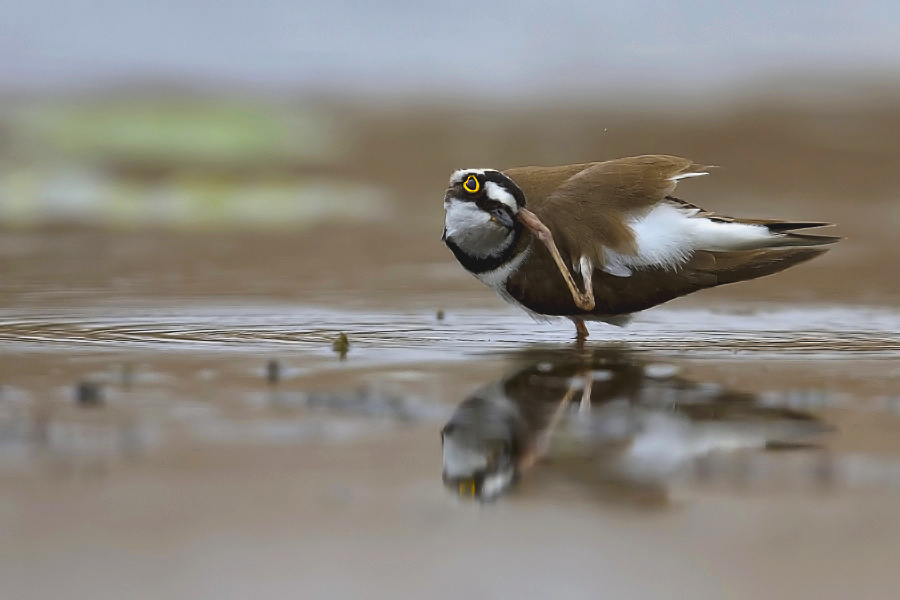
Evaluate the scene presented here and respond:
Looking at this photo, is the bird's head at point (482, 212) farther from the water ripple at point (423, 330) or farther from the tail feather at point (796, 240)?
the tail feather at point (796, 240)

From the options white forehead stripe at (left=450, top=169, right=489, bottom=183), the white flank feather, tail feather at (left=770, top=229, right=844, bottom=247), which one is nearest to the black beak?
white forehead stripe at (left=450, top=169, right=489, bottom=183)

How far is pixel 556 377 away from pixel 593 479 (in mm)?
1535

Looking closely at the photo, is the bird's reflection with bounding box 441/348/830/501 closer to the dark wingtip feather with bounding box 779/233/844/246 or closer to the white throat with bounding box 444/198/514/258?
the white throat with bounding box 444/198/514/258

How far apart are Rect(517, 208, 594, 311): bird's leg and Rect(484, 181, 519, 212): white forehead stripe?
47 mm

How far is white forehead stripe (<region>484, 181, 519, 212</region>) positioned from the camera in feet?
20.0

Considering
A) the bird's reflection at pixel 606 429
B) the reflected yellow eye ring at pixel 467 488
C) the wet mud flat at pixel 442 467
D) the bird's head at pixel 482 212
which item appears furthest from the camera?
the bird's head at pixel 482 212

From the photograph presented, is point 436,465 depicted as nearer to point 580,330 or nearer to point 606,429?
point 606,429

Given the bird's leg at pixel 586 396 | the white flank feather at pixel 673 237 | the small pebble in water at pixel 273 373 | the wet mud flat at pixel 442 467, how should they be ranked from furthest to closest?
the white flank feather at pixel 673 237, the small pebble in water at pixel 273 373, the bird's leg at pixel 586 396, the wet mud flat at pixel 442 467

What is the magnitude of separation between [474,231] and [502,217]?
0.22 metres

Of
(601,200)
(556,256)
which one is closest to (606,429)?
(556,256)

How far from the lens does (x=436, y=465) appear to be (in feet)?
13.6

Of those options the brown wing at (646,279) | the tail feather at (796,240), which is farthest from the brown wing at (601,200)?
the tail feather at (796,240)

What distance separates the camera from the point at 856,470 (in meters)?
4.04

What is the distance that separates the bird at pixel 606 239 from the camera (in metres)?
6.22
